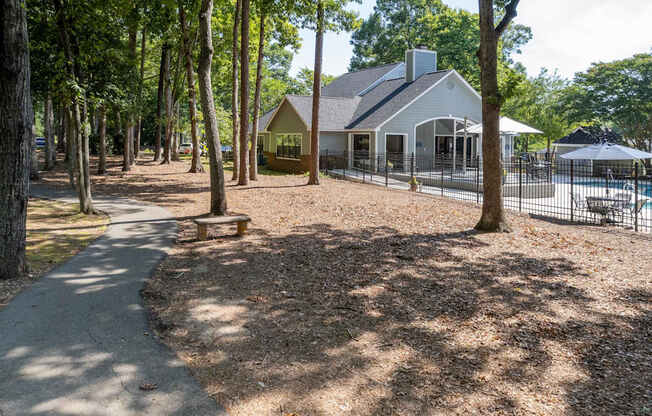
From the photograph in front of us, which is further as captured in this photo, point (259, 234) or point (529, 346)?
point (259, 234)

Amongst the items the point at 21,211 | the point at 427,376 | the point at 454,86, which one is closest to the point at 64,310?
the point at 21,211

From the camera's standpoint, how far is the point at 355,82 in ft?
126

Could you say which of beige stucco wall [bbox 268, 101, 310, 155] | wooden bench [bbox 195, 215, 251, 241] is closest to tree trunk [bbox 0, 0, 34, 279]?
wooden bench [bbox 195, 215, 251, 241]

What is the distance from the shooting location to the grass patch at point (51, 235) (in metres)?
7.10

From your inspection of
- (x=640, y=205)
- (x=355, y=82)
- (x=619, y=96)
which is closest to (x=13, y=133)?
(x=640, y=205)

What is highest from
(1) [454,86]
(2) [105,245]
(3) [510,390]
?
(1) [454,86]

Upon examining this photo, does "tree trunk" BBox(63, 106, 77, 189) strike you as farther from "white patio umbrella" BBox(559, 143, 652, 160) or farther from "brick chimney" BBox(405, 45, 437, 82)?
"brick chimney" BBox(405, 45, 437, 82)

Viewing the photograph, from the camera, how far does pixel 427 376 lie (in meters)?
4.37

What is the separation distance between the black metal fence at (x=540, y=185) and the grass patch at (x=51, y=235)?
1109 cm

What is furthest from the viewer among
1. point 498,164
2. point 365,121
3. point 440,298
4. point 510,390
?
point 365,121

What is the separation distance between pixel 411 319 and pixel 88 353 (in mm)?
3399

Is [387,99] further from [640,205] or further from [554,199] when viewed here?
[640,205]

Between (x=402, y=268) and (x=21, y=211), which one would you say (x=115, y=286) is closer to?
(x=21, y=211)

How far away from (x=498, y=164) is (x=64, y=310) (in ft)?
27.4
